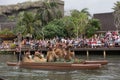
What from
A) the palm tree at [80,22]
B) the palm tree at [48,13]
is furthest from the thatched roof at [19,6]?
→ the palm tree at [80,22]

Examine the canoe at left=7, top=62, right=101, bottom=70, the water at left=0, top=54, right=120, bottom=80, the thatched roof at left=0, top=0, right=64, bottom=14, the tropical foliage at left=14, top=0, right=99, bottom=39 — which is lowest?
the water at left=0, top=54, right=120, bottom=80

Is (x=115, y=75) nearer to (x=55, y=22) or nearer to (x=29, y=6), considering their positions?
(x=55, y=22)

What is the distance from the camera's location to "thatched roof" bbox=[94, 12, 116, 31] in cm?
6650

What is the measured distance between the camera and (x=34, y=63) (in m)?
28.6

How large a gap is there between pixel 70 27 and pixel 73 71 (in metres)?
34.7

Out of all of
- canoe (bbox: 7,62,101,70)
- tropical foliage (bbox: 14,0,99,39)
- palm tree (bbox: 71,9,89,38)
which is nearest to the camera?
canoe (bbox: 7,62,101,70)

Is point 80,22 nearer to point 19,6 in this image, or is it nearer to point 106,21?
point 106,21

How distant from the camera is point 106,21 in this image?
222ft

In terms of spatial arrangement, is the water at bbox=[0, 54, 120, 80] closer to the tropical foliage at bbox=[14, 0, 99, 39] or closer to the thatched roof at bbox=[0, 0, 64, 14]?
the tropical foliage at bbox=[14, 0, 99, 39]

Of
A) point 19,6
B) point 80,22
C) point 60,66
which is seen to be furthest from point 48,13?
point 60,66

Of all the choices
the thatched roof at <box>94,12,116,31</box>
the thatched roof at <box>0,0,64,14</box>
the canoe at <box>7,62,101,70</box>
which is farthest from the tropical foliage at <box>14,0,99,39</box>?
the canoe at <box>7,62,101,70</box>

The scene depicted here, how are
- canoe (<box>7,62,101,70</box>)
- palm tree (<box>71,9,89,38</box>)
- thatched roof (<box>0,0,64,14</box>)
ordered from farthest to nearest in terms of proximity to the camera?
thatched roof (<box>0,0,64,14</box>), palm tree (<box>71,9,89,38</box>), canoe (<box>7,62,101,70</box>)

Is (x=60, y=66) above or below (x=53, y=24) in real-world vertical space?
below

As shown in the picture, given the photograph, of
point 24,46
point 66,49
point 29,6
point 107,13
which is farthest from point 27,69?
point 29,6
